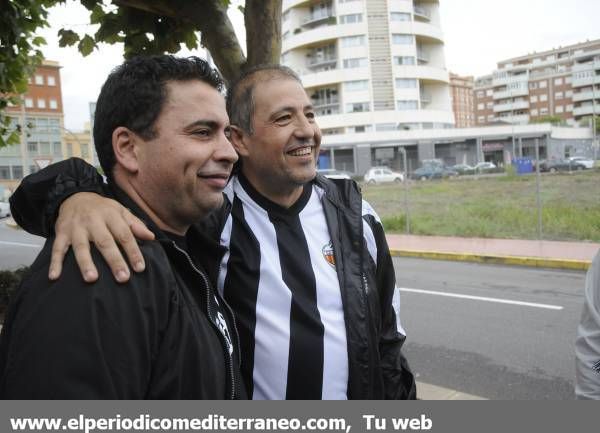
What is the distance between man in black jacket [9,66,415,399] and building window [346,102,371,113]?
54156 mm

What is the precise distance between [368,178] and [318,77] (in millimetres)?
21616

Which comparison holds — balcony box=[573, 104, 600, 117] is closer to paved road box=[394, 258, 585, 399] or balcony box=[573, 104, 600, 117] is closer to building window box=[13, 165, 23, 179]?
building window box=[13, 165, 23, 179]

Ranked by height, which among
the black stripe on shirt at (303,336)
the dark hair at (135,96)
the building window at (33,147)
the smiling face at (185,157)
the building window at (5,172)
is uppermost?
the building window at (33,147)

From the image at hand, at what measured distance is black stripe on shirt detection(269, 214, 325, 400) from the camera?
190 cm

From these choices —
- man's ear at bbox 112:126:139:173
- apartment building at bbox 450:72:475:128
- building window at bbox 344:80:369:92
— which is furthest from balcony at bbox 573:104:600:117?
man's ear at bbox 112:126:139:173

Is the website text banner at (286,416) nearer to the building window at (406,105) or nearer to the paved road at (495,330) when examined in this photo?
the paved road at (495,330)

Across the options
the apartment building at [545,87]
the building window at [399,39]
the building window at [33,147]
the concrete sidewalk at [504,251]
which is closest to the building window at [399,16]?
the building window at [399,39]

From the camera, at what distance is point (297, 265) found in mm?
→ 2023

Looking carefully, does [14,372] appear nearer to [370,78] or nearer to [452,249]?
[452,249]

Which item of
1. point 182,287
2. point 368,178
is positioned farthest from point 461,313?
point 368,178

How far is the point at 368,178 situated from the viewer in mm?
38344

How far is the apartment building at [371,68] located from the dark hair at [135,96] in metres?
52.7

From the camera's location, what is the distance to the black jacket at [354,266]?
176 cm

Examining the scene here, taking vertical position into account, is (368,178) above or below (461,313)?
above
